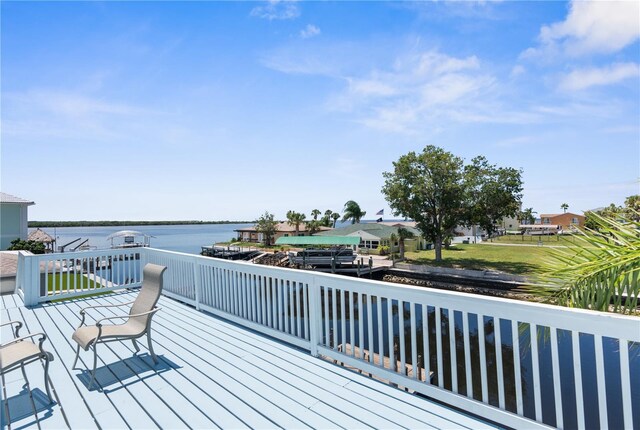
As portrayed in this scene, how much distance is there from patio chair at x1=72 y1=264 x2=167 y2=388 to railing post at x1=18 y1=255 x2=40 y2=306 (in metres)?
3.14

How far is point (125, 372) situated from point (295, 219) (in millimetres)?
47645

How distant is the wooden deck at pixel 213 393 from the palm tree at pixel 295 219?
46071 millimetres

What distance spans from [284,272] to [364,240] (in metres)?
31.1

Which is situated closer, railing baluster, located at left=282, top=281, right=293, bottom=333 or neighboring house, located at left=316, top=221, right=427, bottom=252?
railing baluster, located at left=282, top=281, right=293, bottom=333

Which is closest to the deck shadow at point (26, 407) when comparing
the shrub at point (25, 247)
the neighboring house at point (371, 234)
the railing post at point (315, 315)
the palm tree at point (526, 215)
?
the railing post at point (315, 315)

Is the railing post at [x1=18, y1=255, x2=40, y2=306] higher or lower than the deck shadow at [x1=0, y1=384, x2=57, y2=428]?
higher

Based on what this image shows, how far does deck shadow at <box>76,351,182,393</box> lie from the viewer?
276 cm

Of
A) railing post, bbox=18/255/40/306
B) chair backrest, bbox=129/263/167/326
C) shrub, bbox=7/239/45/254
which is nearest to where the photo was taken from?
chair backrest, bbox=129/263/167/326

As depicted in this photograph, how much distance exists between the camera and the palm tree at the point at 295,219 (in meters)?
50.1

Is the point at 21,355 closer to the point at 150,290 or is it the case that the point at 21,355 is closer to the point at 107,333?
the point at 107,333

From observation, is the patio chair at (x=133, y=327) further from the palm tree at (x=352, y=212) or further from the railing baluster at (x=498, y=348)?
the palm tree at (x=352, y=212)

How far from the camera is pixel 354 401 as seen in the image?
245cm

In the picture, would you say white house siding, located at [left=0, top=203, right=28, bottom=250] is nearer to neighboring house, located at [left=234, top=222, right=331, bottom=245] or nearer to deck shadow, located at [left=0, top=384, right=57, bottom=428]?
deck shadow, located at [left=0, top=384, right=57, bottom=428]

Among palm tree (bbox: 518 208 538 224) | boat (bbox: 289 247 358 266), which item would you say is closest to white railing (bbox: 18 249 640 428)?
boat (bbox: 289 247 358 266)
